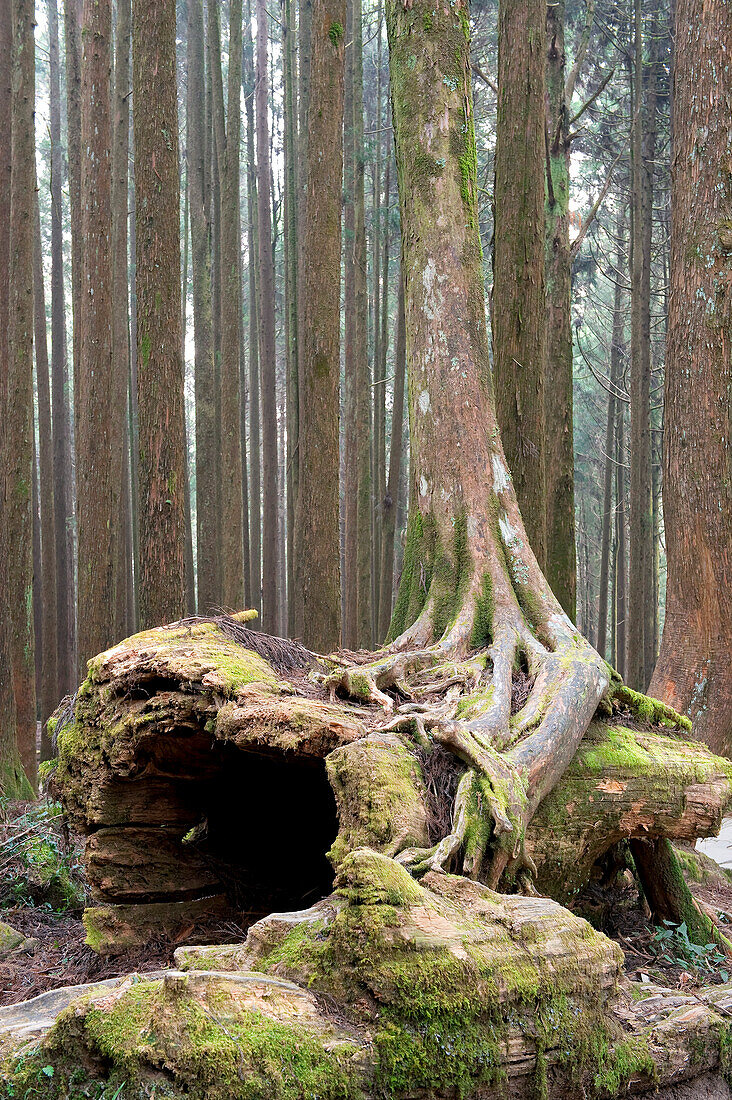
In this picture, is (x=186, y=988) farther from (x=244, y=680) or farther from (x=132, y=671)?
(x=132, y=671)

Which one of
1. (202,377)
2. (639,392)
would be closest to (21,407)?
(202,377)

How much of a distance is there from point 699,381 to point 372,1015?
6754 millimetres

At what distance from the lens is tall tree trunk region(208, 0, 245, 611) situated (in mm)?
13648

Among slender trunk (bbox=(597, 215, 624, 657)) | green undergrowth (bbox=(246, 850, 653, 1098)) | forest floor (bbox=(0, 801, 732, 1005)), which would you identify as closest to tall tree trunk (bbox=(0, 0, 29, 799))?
forest floor (bbox=(0, 801, 732, 1005))

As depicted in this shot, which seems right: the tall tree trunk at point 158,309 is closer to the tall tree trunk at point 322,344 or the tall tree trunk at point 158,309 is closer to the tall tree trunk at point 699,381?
the tall tree trunk at point 322,344

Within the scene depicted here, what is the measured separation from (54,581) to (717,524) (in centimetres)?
1020

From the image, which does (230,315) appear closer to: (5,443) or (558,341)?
(5,443)

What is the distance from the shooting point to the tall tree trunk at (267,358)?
17578mm

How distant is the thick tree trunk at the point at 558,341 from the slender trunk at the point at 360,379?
5.00 metres

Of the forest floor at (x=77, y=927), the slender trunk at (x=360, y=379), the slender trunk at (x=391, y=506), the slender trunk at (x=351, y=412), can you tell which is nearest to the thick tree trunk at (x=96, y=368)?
the forest floor at (x=77, y=927)

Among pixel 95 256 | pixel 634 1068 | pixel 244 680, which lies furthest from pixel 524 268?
pixel 634 1068

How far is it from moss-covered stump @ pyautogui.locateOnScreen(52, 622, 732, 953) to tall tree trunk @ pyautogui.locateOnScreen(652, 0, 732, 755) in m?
3.39

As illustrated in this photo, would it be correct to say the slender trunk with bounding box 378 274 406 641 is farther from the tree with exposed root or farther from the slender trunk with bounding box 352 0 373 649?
the tree with exposed root

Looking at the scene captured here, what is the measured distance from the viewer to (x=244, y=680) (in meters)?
3.48
